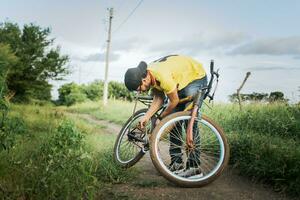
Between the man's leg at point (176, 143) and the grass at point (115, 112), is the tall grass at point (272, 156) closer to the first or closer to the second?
the man's leg at point (176, 143)

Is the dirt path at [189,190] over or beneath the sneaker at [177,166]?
beneath

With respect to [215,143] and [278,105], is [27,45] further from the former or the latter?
[215,143]

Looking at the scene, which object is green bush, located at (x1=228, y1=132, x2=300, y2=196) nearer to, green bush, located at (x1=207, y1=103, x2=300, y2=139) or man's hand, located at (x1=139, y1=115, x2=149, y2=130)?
man's hand, located at (x1=139, y1=115, x2=149, y2=130)

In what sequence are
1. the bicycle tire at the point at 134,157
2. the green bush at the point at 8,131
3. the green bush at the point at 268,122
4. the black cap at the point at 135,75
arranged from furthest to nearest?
1. the green bush at the point at 268,122
2. the bicycle tire at the point at 134,157
3. the black cap at the point at 135,75
4. the green bush at the point at 8,131

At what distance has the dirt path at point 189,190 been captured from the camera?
4.89 m

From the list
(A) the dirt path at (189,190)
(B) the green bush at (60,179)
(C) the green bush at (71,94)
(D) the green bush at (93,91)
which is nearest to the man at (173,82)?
(A) the dirt path at (189,190)

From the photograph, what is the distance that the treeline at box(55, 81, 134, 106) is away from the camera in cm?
4692

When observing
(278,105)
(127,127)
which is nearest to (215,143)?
(127,127)

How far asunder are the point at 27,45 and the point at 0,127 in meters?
35.8

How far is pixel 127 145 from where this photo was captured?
255 inches

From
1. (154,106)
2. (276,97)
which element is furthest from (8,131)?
(276,97)

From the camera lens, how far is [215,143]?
5.61m

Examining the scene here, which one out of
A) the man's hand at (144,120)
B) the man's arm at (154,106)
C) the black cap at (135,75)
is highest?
the black cap at (135,75)

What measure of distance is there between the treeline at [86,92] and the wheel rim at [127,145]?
39997 mm
